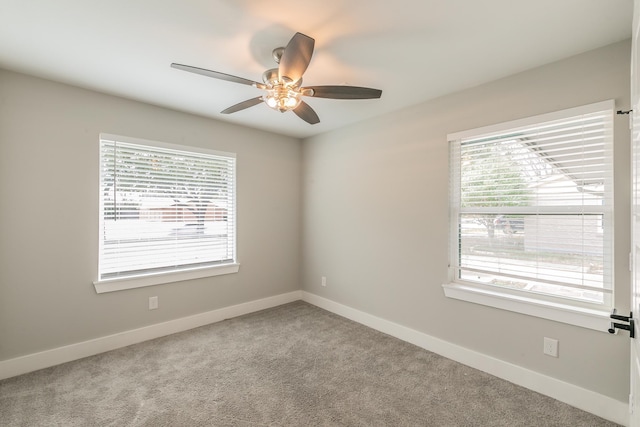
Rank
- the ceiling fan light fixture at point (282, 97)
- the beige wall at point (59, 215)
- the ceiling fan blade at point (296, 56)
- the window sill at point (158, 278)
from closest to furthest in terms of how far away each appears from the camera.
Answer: the ceiling fan blade at point (296, 56) < the ceiling fan light fixture at point (282, 97) < the beige wall at point (59, 215) < the window sill at point (158, 278)

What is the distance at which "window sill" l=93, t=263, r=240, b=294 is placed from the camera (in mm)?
2652

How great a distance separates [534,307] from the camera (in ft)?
6.91

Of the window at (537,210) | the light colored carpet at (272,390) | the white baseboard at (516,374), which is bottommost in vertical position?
the light colored carpet at (272,390)

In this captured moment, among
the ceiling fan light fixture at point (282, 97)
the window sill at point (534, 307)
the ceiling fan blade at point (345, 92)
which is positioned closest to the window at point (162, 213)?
the ceiling fan light fixture at point (282, 97)

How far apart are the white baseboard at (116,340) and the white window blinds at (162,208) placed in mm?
561

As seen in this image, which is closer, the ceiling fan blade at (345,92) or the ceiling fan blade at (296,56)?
the ceiling fan blade at (296,56)

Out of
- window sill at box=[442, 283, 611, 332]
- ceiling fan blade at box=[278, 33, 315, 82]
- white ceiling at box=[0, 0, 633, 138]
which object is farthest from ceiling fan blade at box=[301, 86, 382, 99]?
window sill at box=[442, 283, 611, 332]

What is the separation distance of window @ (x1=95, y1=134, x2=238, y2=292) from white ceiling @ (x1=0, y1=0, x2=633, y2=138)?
2.31ft

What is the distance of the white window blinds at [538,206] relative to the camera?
6.23 ft

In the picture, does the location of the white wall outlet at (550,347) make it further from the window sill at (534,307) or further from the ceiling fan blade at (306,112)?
the ceiling fan blade at (306,112)

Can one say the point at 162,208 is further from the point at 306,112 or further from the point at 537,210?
the point at 537,210

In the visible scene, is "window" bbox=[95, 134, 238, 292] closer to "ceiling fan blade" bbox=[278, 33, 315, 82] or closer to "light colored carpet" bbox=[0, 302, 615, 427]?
"light colored carpet" bbox=[0, 302, 615, 427]

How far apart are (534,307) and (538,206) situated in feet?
2.45

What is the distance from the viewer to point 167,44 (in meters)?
1.88
